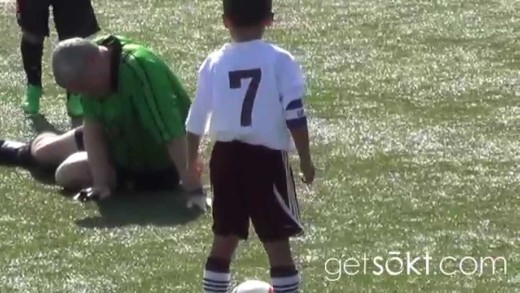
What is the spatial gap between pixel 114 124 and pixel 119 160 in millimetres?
204

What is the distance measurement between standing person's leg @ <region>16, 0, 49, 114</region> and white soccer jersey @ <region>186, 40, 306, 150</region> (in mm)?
3436

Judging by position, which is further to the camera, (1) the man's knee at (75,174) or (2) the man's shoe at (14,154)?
(2) the man's shoe at (14,154)

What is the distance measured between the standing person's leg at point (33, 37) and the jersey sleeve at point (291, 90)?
3523mm

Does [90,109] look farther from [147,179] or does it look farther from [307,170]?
[307,170]

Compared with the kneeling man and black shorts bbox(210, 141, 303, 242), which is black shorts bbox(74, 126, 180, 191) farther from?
black shorts bbox(210, 141, 303, 242)

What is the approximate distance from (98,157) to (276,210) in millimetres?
1837

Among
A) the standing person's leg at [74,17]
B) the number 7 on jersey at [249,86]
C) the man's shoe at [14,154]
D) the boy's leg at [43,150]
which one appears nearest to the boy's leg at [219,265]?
the number 7 on jersey at [249,86]

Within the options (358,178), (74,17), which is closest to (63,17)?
(74,17)

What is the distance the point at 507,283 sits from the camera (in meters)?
5.14

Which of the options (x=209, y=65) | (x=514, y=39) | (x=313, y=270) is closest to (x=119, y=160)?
(x=313, y=270)

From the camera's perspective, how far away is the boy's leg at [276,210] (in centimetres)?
459

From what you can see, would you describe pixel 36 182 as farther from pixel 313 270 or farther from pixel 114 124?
pixel 313 270

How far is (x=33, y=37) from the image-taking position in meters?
8.03

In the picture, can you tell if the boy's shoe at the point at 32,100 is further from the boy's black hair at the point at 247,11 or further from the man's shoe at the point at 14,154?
the boy's black hair at the point at 247,11
